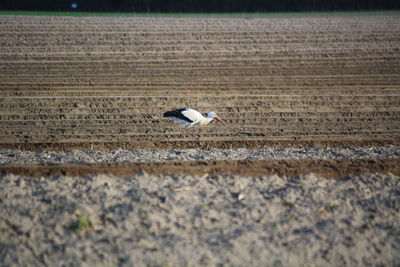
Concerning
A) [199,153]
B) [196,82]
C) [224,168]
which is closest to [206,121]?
[199,153]

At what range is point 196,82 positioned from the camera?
14.9 metres

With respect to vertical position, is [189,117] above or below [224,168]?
above

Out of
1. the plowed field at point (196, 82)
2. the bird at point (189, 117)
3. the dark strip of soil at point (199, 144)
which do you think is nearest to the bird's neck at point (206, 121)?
the bird at point (189, 117)

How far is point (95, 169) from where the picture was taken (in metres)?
8.30

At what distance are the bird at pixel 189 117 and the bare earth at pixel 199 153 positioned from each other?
29 centimetres

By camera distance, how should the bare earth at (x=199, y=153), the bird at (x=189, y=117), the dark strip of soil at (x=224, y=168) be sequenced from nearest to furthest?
the bare earth at (x=199, y=153)
the dark strip of soil at (x=224, y=168)
the bird at (x=189, y=117)

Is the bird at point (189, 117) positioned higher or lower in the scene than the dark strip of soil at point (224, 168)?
higher

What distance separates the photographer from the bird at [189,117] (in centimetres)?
1056

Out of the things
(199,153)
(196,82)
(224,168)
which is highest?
(196,82)

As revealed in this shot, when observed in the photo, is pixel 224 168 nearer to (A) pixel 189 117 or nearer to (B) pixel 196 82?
(A) pixel 189 117

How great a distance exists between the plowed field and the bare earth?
0.07 m

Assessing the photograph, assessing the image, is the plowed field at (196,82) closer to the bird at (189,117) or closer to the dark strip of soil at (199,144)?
the dark strip of soil at (199,144)

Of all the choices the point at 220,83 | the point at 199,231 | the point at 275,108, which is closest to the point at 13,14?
the point at 220,83

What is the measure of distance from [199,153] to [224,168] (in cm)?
155
